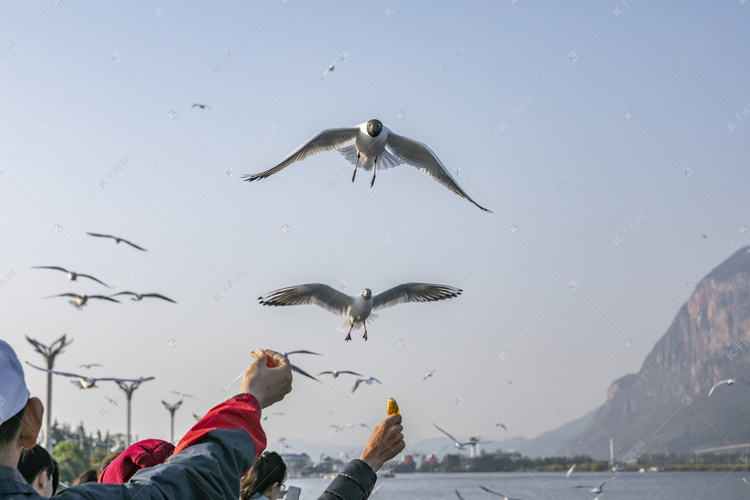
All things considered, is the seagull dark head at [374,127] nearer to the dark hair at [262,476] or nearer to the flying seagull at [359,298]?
the flying seagull at [359,298]

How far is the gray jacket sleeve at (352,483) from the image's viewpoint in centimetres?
231

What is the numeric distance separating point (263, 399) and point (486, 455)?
114m

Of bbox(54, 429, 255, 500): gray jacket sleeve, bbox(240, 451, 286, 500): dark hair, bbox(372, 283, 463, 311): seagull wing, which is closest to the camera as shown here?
bbox(54, 429, 255, 500): gray jacket sleeve

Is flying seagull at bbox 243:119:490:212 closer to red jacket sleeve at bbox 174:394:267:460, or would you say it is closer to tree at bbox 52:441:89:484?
red jacket sleeve at bbox 174:394:267:460

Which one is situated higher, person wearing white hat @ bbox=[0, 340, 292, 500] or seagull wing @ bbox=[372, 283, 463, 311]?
seagull wing @ bbox=[372, 283, 463, 311]

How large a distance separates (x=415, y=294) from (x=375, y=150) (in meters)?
3.08

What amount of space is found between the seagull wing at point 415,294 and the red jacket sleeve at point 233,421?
11431 mm

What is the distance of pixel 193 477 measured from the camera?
150 centimetres

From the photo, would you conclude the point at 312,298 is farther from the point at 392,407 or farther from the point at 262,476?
the point at 392,407

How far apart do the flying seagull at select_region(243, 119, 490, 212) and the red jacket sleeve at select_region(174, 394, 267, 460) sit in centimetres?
917

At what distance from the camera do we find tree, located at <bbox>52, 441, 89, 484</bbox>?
4772 centimetres

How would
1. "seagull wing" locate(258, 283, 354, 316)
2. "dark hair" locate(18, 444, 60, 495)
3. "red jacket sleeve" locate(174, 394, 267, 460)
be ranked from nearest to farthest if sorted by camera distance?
"red jacket sleeve" locate(174, 394, 267, 460), "dark hair" locate(18, 444, 60, 495), "seagull wing" locate(258, 283, 354, 316)

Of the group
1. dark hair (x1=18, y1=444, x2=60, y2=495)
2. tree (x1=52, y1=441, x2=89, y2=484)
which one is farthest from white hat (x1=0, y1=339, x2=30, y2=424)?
tree (x1=52, y1=441, x2=89, y2=484)

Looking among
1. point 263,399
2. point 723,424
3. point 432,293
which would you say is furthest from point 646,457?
point 263,399
